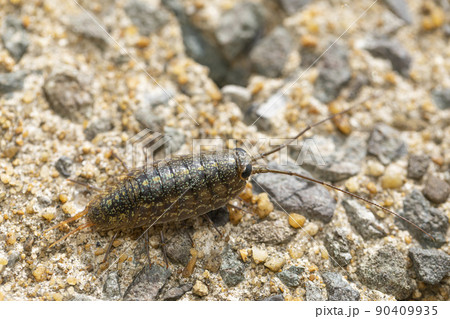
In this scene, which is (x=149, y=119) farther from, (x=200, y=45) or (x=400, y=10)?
(x=400, y=10)

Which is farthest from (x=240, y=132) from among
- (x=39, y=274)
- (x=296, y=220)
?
(x=39, y=274)

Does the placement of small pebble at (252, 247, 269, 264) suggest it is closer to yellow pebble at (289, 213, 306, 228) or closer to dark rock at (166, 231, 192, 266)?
yellow pebble at (289, 213, 306, 228)

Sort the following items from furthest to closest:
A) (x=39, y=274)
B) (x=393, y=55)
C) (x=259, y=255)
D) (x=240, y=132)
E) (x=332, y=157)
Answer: (x=393, y=55) < (x=240, y=132) < (x=332, y=157) < (x=259, y=255) < (x=39, y=274)

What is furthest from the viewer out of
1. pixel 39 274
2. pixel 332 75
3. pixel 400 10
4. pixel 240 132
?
pixel 400 10

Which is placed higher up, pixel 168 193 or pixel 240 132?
pixel 240 132
